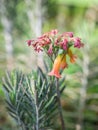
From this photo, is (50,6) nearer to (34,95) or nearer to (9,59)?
(9,59)

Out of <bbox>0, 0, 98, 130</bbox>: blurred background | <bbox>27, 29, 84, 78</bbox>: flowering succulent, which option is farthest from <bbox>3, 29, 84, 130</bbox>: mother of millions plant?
<bbox>0, 0, 98, 130</bbox>: blurred background

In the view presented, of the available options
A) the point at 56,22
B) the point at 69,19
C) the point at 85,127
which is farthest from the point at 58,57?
the point at 69,19

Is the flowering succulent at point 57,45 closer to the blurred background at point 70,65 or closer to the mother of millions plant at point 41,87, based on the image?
the mother of millions plant at point 41,87

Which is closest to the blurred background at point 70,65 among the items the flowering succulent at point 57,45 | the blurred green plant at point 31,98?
the blurred green plant at point 31,98

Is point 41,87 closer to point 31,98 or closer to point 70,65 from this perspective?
point 31,98

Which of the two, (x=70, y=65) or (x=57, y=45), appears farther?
(x=70, y=65)

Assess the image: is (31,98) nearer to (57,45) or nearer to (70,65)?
(57,45)

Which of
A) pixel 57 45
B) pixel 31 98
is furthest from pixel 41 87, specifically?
pixel 57 45

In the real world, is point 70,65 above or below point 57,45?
below

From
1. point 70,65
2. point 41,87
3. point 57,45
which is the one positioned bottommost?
point 70,65
